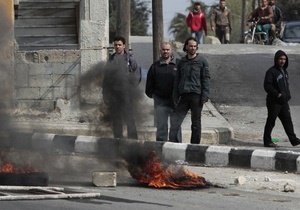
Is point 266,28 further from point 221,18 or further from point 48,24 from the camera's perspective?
point 48,24

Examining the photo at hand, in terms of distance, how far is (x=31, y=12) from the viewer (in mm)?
19359

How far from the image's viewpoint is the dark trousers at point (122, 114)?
12.6 metres

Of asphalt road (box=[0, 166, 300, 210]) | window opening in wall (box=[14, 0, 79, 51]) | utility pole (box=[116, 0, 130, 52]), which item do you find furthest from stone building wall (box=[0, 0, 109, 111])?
asphalt road (box=[0, 166, 300, 210])

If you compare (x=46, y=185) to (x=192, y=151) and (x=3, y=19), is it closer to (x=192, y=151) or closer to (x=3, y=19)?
(x=3, y=19)

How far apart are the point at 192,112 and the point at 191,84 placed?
422 mm

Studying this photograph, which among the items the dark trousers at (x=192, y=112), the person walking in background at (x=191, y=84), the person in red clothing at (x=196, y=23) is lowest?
the dark trousers at (x=192, y=112)

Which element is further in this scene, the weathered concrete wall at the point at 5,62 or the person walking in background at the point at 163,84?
the person walking in background at the point at 163,84

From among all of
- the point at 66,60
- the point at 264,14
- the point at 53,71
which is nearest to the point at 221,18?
the point at 264,14

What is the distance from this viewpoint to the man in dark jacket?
611 inches

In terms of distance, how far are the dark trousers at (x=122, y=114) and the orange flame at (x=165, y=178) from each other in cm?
138

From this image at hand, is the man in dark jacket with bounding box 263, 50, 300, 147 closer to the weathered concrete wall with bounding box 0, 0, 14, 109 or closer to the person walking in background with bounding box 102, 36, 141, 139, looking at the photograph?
the person walking in background with bounding box 102, 36, 141, 139

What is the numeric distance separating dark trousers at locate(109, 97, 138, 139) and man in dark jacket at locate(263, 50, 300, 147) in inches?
140

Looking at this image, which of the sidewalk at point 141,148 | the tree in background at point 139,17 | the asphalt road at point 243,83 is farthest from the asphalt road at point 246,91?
the tree in background at point 139,17

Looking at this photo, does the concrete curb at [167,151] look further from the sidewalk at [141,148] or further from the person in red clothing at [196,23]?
the person in red clothing at [196,23]
